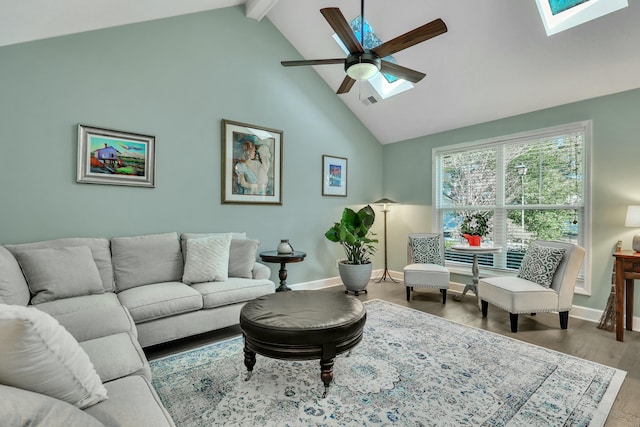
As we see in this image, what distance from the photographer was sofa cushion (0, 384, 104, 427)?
0.66 metres

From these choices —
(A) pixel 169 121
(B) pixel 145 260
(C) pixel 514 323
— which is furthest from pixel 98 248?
(C) pixel 514 323

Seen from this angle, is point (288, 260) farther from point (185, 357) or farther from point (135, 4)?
point (135, 4)

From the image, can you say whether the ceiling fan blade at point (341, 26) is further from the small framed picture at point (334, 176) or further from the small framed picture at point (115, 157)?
the small framed picture at point (334, 176)

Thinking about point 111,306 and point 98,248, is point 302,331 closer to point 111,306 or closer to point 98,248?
point 111,306

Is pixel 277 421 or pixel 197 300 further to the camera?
pixel 197 300

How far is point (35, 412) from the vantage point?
2.30ft

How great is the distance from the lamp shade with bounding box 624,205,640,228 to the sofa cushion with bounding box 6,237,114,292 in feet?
16.3

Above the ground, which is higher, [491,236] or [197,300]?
[491,236]

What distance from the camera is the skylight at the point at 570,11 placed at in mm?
2734

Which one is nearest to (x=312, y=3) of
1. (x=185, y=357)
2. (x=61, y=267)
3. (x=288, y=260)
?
(x=288, y=260)

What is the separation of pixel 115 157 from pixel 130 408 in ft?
9.12

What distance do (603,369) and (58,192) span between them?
4.86 m

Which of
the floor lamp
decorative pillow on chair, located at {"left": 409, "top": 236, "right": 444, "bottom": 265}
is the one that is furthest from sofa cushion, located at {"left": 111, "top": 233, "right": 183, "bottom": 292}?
the floor lamp

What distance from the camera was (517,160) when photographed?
4129mm
